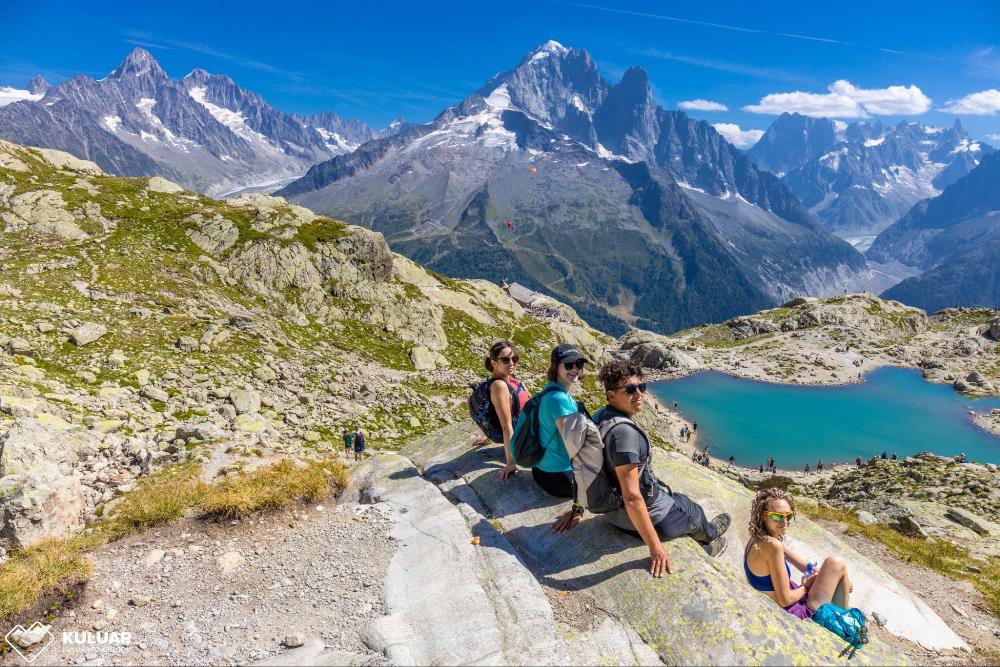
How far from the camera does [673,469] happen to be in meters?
13.2

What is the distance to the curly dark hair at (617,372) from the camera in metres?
7.75

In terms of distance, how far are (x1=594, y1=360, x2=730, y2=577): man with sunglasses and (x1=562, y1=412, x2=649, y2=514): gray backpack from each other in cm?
10

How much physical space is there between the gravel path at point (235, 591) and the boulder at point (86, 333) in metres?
19.2

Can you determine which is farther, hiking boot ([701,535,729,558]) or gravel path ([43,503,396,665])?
hiking boot ([701,535,729,558])

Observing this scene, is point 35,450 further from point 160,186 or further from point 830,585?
point 160,186

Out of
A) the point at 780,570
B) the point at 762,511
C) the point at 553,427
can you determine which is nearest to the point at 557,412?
the point at 553,427

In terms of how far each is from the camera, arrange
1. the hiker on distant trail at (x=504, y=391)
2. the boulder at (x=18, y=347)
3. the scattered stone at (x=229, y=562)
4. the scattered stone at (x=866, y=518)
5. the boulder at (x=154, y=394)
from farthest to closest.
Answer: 1. the boulder at (x=154, y=394)
2. the boulder at (x=18, y=347)
3. the scattered stone at (x=866, y=518)
4. the hiker on distant trail at (x=504, y=391)
5. the scattered stone at (x=229, y=562)

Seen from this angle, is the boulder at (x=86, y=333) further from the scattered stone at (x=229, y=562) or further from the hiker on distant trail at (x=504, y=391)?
the hiker on distant trail at (x=504, y=391)

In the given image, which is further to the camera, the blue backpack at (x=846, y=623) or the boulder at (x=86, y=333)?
the boulder at (x=86, y=333)

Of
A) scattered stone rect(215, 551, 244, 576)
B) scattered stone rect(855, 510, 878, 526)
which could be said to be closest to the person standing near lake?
scattered stone rect(215, 551, 244, 576)

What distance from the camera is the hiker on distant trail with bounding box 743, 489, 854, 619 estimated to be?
7.60m

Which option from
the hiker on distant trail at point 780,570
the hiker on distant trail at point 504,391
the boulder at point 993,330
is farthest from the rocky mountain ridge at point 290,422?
the boulder at point 993,330

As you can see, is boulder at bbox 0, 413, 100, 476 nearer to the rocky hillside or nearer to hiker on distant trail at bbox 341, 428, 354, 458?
the rocky hillside
